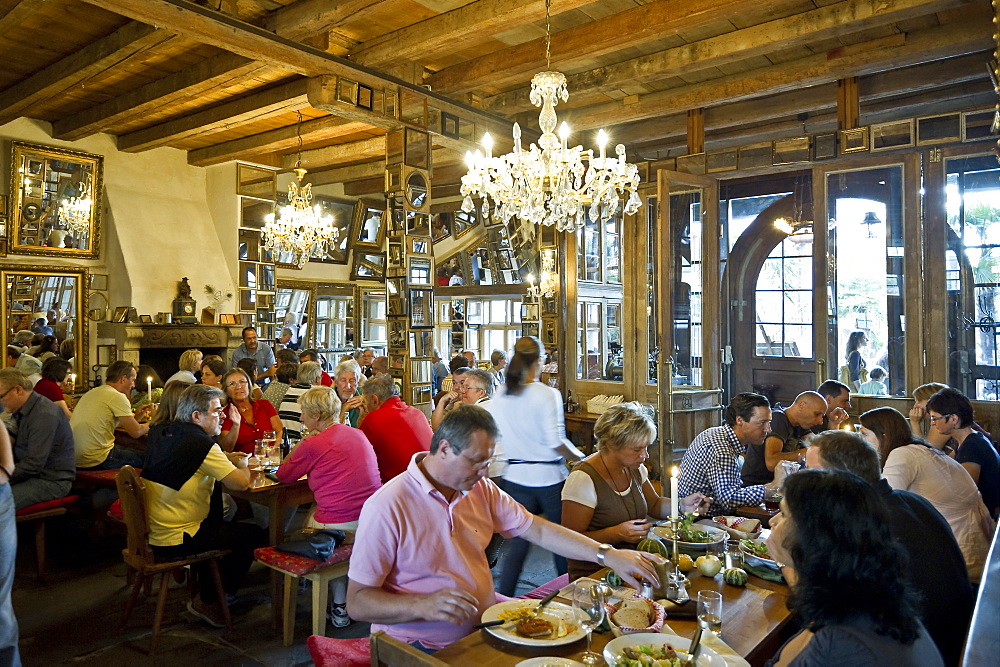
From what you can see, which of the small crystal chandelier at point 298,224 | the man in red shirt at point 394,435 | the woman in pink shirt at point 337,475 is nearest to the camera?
the woman in pink shirt at point 337,475

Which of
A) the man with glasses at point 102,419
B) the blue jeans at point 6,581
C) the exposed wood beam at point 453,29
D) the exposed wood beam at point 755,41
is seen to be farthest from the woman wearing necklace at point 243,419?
the exposed wood beam at point 755,41

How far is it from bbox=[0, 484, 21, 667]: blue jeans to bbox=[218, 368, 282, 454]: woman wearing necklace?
7.49 ft

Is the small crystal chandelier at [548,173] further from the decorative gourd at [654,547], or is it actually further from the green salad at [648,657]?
the green salad at [648,657]

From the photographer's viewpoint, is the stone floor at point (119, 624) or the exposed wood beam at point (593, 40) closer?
the stone floor at point (119, 624)

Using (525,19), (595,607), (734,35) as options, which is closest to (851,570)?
(595,607)

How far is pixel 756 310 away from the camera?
11.1m

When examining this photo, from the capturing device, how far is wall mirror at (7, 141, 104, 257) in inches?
319

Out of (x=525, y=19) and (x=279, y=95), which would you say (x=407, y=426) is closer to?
(x=525, y=19)

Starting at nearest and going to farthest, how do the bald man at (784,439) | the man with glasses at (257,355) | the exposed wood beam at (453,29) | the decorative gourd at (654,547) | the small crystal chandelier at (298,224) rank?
the decorative gourd at (654,547) < the bald man at (784,439) < the exposed wood beam at (453,29) < the small crystal chandelier at (298,224) < the man with glasses at (257,355)

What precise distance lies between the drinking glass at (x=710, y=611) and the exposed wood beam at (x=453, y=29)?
13.2ft

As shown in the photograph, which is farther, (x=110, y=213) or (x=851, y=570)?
(x=110, y=213)

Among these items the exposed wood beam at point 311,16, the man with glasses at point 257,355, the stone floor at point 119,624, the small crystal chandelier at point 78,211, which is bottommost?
the stone floor at point 119,624

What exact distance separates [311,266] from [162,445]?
8.35 metres

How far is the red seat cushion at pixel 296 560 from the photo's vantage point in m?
3.54
